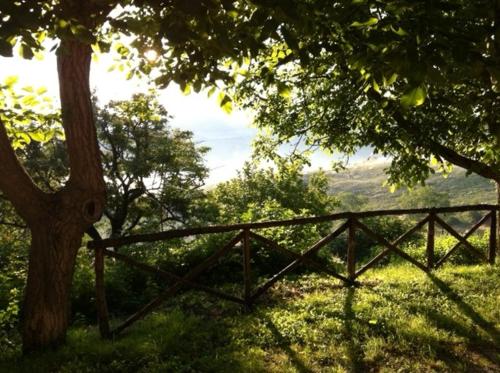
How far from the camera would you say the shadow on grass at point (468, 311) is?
6.23 m

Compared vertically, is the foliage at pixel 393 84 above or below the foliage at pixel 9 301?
above

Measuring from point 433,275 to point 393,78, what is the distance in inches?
274

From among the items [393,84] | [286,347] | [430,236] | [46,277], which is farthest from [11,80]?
[430,236]

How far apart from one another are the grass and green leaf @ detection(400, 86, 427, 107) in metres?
3.59

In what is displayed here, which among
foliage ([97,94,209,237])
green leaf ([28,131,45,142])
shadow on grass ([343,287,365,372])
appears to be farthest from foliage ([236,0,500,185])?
foliage ([97,94,209,237])

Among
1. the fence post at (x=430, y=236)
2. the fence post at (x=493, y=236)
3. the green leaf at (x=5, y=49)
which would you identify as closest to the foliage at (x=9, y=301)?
the green leaf at (x=5, y=49)

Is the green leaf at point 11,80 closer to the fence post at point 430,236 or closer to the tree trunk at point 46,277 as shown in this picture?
the tree trunk at point 46,277

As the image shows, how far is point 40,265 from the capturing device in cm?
579

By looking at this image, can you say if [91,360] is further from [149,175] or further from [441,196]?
[441,196]

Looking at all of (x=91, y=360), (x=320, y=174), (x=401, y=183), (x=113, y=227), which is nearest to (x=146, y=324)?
(x=91, y=360)

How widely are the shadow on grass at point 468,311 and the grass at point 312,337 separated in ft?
0.05

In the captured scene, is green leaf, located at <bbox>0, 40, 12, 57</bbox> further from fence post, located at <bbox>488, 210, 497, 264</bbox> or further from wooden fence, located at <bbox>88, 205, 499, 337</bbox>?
fence post, located at <bbox>488, 210, 497, 264</bbox>

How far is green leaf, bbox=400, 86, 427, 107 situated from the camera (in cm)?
283

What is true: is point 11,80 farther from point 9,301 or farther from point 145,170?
point 145,170
